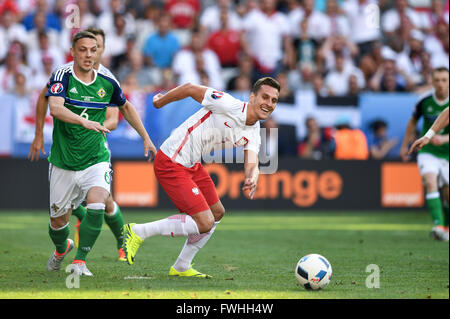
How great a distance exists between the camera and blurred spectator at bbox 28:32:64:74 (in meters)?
16.9

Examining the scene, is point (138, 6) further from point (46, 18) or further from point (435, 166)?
point (435, 166)

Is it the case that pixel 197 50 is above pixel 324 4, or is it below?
below

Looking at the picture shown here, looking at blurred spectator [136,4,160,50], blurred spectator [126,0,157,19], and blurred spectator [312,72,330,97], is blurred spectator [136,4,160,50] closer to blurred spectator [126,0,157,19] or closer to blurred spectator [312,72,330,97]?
blurred spectator [126,0,157,19]

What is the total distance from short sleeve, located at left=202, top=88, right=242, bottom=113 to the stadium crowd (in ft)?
29.1

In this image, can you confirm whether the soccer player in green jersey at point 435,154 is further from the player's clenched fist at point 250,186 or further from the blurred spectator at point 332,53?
the blurred spectator at point 332,53

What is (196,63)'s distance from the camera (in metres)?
17.0

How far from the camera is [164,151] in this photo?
7.52m

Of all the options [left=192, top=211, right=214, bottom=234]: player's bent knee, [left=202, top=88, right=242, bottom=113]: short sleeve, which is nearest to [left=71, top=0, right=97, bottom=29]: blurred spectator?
[left=202, top=88, right=242, bottom=113]: short sleeve

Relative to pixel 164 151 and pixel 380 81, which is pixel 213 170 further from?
pixel 164 151

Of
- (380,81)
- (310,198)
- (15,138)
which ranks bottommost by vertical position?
(310,198)

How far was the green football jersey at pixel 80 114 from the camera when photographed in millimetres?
7598

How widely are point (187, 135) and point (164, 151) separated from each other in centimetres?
31

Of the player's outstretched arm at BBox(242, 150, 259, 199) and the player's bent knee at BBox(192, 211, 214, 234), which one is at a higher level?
the player's outstretched arm at BBox(242, 150, 259, 199)
